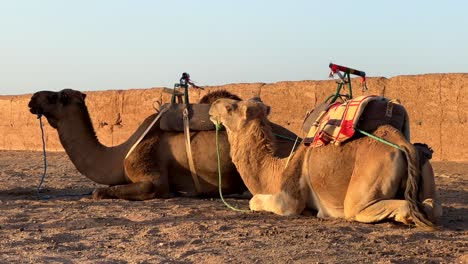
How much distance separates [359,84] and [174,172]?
23.0 feet

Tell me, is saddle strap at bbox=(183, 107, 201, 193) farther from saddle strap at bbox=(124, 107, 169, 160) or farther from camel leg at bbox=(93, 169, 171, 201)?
camel leg at bbox=(93, 169, 171, 201)

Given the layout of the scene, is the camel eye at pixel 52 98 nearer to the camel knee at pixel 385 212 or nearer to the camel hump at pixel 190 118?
the camel hump at pixel 190 118

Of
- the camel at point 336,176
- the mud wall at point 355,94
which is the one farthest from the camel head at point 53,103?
the mud wall at point 355,94

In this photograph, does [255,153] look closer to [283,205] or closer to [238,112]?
[238,112]

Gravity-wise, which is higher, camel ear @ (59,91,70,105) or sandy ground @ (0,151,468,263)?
camel ear @ (59,91,70,105)

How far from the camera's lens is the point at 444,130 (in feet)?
45.4

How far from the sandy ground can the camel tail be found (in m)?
0.11

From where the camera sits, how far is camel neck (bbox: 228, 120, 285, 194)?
685 centimetres

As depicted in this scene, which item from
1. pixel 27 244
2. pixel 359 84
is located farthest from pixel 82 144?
pixel 359 84

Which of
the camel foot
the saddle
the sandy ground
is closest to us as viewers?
the sandy ground

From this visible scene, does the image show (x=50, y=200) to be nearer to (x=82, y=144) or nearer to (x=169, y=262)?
(x=82, y=144)

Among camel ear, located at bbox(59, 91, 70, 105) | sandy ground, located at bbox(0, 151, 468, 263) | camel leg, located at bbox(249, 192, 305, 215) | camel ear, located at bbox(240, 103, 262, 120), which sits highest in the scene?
camel ear, located at bbox(59, 91, 70, 105)

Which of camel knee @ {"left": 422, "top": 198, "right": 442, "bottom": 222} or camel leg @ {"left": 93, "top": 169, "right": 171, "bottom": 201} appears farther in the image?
camel leg @ {"left": 93, "top": 169, "right": 171, "bottom": 201}

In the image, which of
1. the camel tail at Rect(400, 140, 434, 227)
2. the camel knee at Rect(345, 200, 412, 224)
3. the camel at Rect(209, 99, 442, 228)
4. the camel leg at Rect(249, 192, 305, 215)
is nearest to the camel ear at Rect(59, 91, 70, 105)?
the camel at Rect(209, 99, 442, 228)
